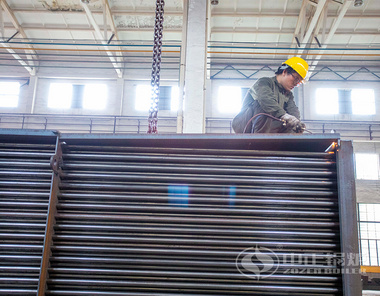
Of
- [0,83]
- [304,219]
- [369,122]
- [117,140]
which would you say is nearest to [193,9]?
[117,140]

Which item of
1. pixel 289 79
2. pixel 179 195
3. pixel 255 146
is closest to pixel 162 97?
pixel 289 79

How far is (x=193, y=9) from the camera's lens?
7676mm

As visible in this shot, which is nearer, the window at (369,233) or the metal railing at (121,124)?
the window at (369,233)

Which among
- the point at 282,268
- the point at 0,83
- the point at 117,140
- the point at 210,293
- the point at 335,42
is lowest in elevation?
the point at 210,293

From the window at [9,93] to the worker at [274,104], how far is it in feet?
57.4

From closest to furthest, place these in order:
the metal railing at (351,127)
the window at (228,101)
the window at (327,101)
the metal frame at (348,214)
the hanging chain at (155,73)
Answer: the metal frame at (348,214) < the hanging chain at (155,73) < the metal railing at (351,127) < the window at (327,101) < the window at (228,101)

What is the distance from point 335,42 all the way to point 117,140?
16.4m

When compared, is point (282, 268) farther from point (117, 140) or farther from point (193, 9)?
point (193, 9)

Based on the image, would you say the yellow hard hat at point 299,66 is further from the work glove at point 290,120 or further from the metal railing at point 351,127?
the metal railing at point 351,127

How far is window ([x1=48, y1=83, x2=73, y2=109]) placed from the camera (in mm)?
18203

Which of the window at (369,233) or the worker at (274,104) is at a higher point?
the worker at (274,104)

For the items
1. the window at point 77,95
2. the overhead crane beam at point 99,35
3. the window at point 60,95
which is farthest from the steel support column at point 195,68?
the window at point 60,95
